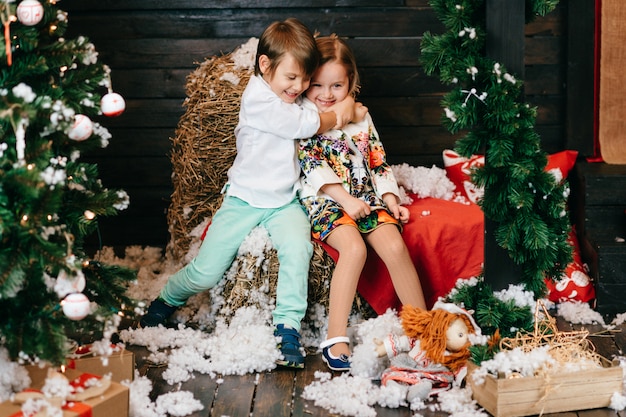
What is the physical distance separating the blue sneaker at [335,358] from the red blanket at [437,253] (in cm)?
36

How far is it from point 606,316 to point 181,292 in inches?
68.0

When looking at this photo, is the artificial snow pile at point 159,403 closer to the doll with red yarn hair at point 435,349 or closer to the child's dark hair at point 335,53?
the doll with red yarn hair at point 435,349

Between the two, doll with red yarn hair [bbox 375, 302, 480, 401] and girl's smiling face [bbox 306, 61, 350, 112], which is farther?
girl's smiling face [bbox 306, 61, 350, 112]

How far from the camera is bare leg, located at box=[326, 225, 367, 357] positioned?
308 centimetres

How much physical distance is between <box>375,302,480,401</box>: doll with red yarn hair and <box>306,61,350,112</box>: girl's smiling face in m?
0.97

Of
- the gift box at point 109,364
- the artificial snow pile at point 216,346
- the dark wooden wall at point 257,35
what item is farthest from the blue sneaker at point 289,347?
the dark wooden wall at point 257,35

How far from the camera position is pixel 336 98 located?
11.3 feet

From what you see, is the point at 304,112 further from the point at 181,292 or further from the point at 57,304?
the point at 57,304

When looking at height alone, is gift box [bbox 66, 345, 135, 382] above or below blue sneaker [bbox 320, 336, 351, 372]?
above

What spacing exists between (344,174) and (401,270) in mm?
463

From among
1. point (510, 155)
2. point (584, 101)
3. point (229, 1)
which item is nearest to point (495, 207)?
point (510, 155)

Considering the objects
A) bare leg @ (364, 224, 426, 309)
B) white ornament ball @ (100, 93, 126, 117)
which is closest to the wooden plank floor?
bare leg @ (364, 224, 426, 309)

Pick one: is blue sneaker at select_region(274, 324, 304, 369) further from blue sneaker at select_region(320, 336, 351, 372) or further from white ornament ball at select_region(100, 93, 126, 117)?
white ornament ball at select_region(100, 93, 126, 117)

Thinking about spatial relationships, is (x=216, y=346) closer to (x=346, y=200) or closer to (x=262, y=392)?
(x=262, y=392)
